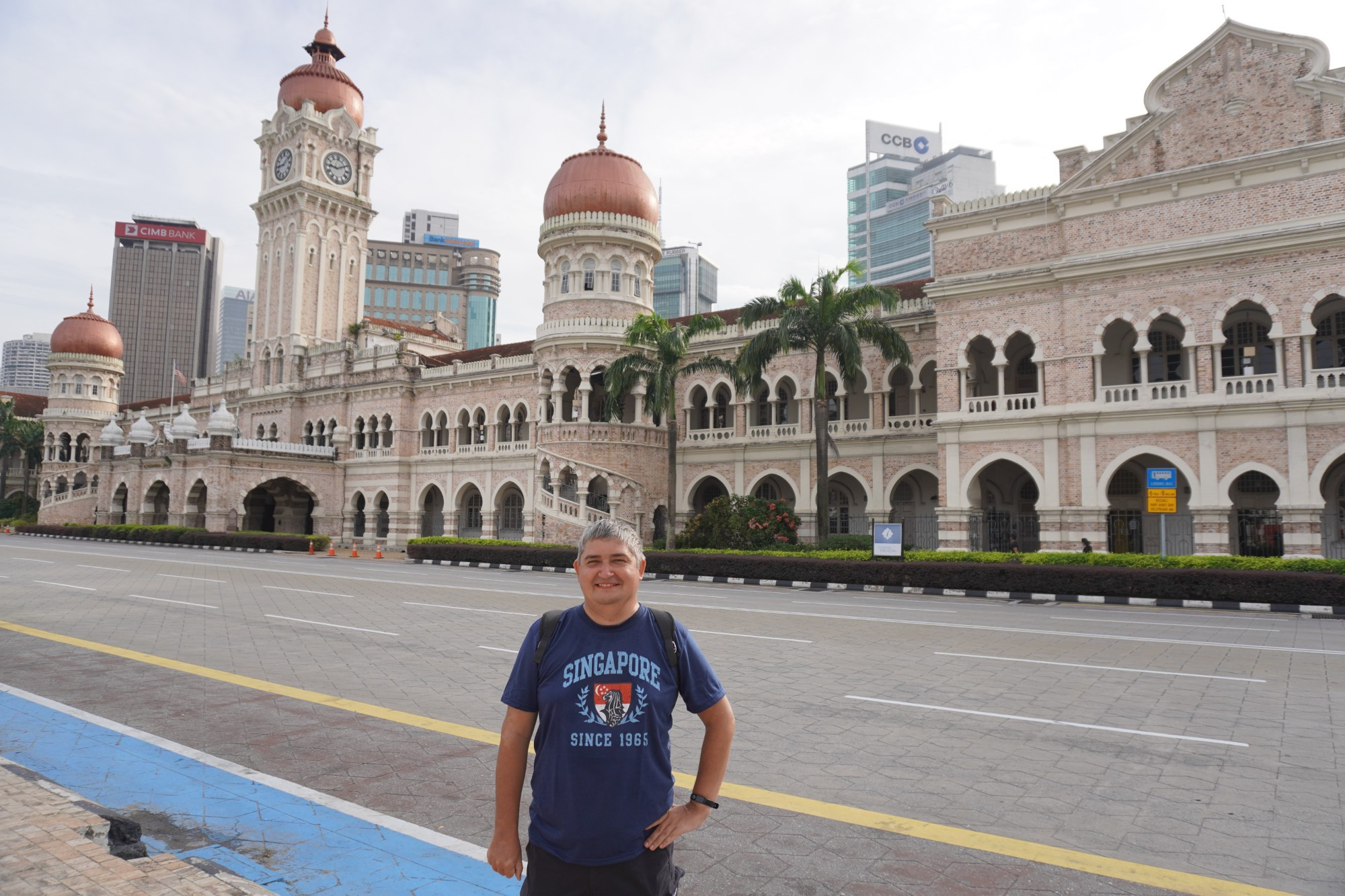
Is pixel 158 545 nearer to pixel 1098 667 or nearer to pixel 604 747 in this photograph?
pixel 1098 667

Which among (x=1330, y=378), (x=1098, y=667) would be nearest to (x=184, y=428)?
(x=1098, y=667)

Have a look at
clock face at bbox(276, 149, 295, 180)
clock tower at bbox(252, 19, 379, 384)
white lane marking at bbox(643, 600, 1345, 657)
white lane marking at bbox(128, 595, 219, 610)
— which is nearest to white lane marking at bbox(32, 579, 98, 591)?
white lane marking at bbox(128, 595, 219, 610)

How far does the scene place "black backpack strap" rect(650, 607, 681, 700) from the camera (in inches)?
98.6

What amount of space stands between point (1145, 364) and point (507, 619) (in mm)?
17848

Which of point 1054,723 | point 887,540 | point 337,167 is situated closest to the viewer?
point 1054,723

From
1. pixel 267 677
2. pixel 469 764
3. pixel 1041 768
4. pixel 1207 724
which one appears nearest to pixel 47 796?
pixel 469 764

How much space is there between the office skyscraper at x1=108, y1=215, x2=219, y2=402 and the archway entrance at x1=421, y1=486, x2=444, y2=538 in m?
124

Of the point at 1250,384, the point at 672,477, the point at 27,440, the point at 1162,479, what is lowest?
the point at 1162,479

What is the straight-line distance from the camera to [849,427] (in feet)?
96.9

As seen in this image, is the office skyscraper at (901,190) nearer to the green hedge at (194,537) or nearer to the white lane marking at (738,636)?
the green hedge at (194,537)

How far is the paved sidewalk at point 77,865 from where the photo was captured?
3.44 meters

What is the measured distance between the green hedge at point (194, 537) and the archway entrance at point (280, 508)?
3.48 m

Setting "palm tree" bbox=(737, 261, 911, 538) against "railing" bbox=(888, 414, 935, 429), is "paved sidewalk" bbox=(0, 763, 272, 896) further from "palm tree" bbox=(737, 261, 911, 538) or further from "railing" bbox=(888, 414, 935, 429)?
"railing" bbox=(888, 414, 935, 429)

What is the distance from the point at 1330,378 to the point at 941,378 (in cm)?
901
